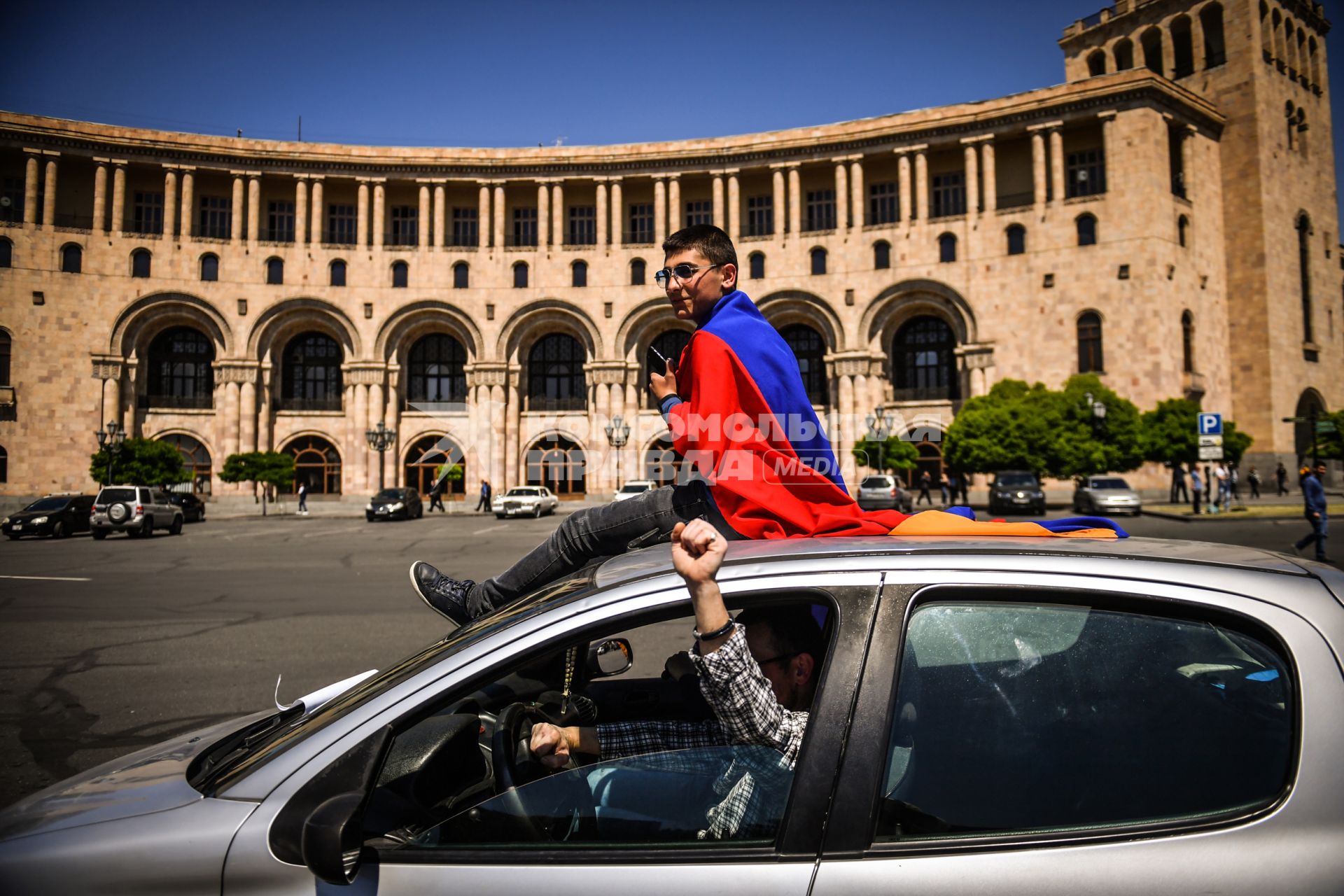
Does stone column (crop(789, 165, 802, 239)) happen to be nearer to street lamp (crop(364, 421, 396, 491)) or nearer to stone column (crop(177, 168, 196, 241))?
street lamp (crop(364, 421, 396, 491))

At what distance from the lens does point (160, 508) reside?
85.6 feet

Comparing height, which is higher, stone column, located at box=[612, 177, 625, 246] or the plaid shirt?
stone column, located at box=[612, 177, 625, 246]

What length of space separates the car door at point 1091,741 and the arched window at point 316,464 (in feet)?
156

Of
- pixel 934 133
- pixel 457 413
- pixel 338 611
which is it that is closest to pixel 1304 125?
pixel 934 133

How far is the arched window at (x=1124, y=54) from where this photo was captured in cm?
4888

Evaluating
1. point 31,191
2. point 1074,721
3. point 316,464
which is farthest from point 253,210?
point 1074,721

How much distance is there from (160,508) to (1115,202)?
45000mm

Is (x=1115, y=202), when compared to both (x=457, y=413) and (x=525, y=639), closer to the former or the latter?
(x=457, y=413)

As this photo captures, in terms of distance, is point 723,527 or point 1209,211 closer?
point 723,527

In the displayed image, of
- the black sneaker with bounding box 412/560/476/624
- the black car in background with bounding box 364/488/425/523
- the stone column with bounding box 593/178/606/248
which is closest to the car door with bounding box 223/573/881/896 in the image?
the black sneaker with bounding box 412/560/476/624

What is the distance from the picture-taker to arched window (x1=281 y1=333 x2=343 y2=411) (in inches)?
1777

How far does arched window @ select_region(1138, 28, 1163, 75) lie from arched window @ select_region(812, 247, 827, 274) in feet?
80.4

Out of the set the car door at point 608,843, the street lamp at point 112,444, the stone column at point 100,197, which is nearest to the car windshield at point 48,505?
the street lamp at point 112,444

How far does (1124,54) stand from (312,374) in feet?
180
